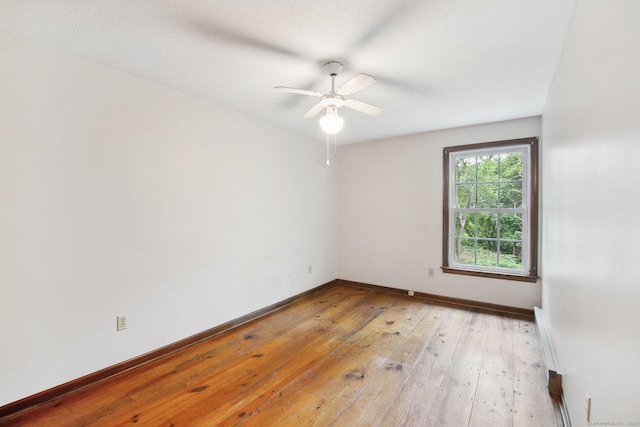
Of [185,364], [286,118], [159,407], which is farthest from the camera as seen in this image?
[286,118]

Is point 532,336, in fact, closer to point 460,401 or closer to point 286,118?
point 460,401

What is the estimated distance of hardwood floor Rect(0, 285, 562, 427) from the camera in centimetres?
183

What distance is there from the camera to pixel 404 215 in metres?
4.39

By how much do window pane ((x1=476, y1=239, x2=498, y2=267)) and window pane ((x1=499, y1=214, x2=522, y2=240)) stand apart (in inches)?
6.5

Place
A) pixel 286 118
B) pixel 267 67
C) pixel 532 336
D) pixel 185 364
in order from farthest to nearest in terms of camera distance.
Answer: pixel 286 118, pixel 532 336, pixel 185 364, pixel 267 67

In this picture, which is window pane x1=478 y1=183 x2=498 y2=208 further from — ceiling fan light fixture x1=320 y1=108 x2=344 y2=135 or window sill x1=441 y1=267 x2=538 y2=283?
ceiling fan light fixture x1=320 y1=108 x2=344 y2=135

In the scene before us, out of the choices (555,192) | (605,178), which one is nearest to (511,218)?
(555,192)

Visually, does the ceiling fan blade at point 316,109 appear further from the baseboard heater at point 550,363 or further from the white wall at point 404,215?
the baseboard heater at point 550,363

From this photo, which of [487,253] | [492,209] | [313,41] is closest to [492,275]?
[487,253]

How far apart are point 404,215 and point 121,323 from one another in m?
3.67

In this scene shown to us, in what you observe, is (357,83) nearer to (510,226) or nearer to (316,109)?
(316,109)

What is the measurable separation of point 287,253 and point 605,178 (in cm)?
337

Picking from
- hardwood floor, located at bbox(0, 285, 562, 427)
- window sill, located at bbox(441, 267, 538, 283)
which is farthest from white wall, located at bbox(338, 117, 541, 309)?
hardwood floor, located at bbox(0, 285, 562, 427)

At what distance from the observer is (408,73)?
7.77 feet
